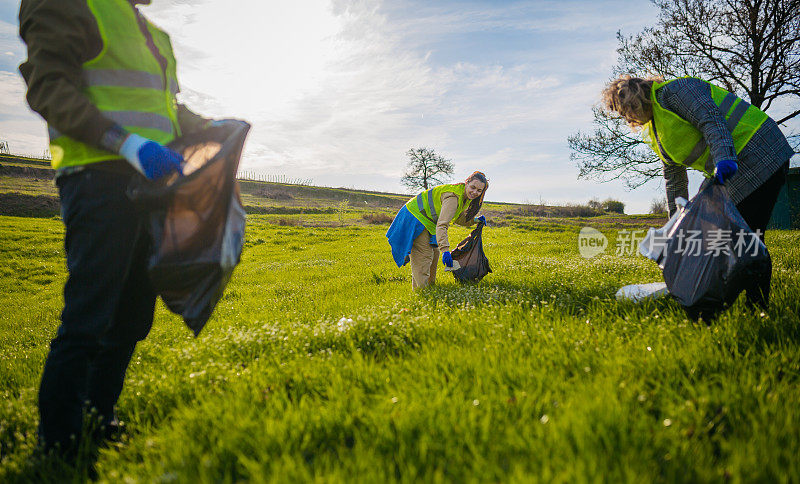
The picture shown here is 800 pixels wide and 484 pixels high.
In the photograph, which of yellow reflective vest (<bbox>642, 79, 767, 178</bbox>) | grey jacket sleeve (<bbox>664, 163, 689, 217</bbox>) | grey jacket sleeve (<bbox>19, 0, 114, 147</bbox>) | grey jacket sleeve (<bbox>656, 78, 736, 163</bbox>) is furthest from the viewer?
grey jacket sleeve (<bbox>664, 163, 689, 217</bbox>)

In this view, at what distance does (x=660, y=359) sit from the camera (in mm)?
2246

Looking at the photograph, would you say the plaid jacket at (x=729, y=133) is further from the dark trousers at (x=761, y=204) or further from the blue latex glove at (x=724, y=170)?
the blue latex glove at (x=724, y=170)

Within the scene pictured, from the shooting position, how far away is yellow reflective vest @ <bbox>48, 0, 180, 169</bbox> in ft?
6.61

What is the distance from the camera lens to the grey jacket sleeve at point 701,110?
3166 mm

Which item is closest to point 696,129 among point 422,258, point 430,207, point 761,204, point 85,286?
point 761,204

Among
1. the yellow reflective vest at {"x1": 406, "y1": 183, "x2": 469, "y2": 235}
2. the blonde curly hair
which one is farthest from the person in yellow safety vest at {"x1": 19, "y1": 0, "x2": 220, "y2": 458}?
the yellow reflective vest at {"x1": 406, "y1": 183, "x2": 469, "y2": 235}

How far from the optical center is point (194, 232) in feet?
6.89

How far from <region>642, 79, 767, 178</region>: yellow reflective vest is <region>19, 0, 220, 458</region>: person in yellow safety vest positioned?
162 inches

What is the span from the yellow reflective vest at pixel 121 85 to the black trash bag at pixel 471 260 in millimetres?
5072

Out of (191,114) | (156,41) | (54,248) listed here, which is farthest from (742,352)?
(54,248)

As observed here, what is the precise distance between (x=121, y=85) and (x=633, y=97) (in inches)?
160

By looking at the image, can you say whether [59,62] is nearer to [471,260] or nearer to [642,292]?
[642,292]

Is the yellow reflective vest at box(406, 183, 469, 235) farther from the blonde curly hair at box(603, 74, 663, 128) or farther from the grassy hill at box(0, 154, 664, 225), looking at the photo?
the grassy hill at box(0, 154, 664, 225)

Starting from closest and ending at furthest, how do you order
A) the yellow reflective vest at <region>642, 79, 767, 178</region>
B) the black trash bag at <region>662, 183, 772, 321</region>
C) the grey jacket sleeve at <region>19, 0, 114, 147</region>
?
1. the grey jacket sleeve at <region>19, 0, 114, 147</region>
2. the black trash bag at <region>662, 183, 772, 321</region>
3. the yellow reflective vest at <region>642, 79, 767, 178</region>
